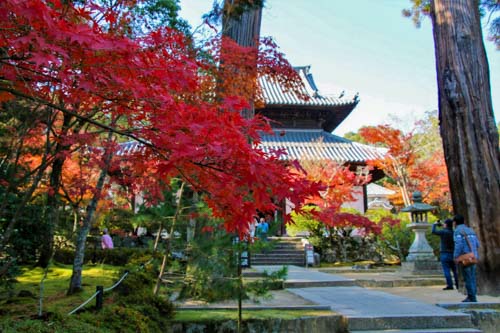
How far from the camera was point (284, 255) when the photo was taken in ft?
47.5

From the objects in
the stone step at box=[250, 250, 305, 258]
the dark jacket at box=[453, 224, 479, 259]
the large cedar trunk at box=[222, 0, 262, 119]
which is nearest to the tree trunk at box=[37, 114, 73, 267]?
the large cedar trunk at box=[222, 0, 262, 119]

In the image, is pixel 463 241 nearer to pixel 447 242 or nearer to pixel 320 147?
pixel 447 242

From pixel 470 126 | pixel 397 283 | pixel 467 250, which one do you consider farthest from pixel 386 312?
pixel 397 283

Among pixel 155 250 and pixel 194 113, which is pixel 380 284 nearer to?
pixel 155 250

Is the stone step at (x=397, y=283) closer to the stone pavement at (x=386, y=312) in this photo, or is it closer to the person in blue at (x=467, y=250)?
the stone pavement at (x=386, y=312)

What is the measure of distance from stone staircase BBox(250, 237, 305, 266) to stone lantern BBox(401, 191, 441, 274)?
14.4 ft

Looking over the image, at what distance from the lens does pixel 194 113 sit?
2840 mm

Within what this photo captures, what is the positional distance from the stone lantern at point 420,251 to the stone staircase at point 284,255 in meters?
4.40

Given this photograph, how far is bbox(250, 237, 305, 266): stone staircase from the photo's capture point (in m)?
13.9

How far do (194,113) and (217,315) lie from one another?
2694mm

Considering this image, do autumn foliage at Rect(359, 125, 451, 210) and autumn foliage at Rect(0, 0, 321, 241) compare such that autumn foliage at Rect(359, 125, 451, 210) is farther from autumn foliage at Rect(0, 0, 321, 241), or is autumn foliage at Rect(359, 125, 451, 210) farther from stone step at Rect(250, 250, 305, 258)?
autumn foliage at Rect(0, 0, 321, 241)

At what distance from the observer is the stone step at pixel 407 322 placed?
4473 millimetres

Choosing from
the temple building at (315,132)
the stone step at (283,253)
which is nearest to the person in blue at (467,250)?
the stone step at (283,253)

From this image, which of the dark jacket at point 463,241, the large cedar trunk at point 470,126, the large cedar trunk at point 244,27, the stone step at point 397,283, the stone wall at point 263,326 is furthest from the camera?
the stone step at point 397,283
